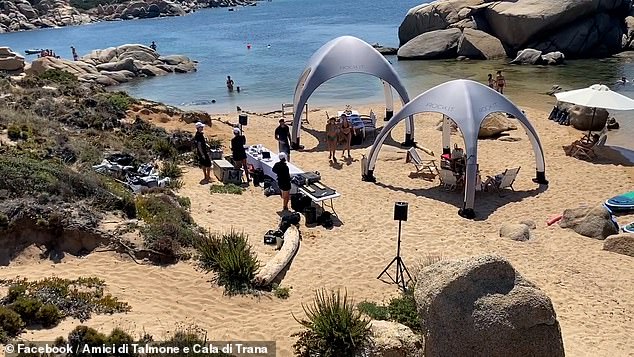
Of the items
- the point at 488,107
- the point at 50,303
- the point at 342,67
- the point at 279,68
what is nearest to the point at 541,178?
the point at 488,107

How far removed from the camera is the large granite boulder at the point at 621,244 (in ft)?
35.8

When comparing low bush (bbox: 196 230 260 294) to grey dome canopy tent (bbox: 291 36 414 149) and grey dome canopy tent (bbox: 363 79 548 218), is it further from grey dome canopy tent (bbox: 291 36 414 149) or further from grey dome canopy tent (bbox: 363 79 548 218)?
grey dome canopy tent (bbox: 291 36 414 149)

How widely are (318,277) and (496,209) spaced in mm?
5731

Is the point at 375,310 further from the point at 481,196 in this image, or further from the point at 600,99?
the point at 600,99

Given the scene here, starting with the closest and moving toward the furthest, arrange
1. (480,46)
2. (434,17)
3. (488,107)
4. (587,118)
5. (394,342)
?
(394,342) < (488,107) < (587,118) < (480,46) < (434,17)

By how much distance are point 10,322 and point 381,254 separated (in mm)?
6371

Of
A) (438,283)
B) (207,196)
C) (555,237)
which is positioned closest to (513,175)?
(555,237)

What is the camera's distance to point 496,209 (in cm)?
1363

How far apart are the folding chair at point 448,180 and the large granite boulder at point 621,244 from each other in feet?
13.8

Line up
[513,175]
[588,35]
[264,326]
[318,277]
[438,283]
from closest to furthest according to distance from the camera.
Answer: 1. [438,283]
2. [264,326]
3. [318,277]
4. [513,175]
5. [588,35]

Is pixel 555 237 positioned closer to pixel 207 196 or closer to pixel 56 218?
pixel 207 196

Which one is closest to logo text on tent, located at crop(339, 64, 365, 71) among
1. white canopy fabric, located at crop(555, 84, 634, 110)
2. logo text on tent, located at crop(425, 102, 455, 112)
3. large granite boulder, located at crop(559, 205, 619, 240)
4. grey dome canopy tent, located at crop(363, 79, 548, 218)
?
grey dome canopy tent, located at crop(363, 79, 548, 218)

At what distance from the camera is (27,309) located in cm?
678

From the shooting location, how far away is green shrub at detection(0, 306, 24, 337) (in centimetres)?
643
